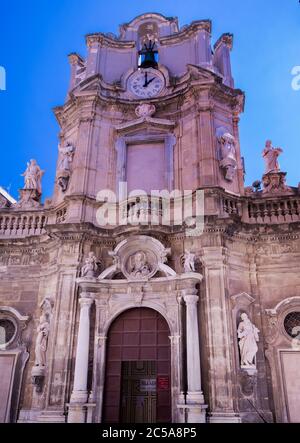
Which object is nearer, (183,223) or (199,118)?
(183,223)

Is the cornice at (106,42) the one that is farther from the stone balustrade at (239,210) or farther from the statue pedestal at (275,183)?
the statue pedestal at (275,183)

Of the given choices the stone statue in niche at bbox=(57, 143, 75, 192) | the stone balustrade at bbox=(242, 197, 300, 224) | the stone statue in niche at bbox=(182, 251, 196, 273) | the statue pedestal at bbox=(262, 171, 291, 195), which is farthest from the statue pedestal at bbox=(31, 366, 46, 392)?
the statue pedestal at bbox=(262, 171, 291, 195)

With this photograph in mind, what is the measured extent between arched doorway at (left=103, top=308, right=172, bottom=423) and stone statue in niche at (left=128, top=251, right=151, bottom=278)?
3.30ft

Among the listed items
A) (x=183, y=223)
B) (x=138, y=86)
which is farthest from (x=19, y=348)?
(x=138, y=86)

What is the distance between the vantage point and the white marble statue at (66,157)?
1416 centimetres

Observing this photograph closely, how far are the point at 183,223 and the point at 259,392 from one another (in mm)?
4889

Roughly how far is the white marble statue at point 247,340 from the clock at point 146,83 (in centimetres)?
917

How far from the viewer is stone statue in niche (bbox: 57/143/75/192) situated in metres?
13.9

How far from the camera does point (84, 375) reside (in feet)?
34.5

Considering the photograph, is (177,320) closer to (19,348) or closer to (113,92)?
(19,348)

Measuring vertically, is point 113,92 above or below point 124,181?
above

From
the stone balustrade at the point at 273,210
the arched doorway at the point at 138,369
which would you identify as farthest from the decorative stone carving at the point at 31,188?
the stone balustrade at the point at 273,210

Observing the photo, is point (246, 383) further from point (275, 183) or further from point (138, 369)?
point (275, 183)

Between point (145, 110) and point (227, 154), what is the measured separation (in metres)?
3.56
